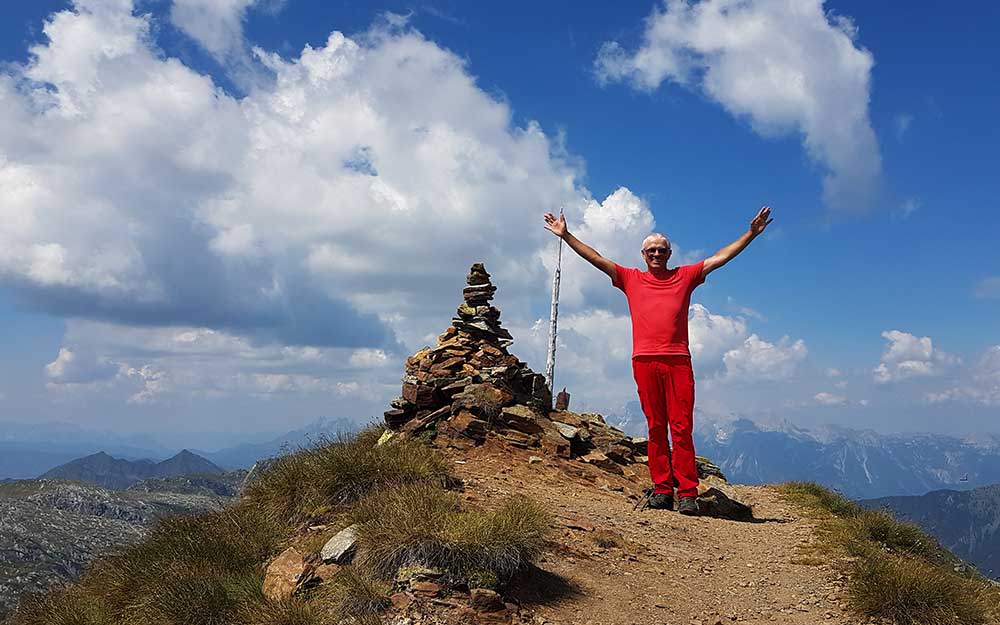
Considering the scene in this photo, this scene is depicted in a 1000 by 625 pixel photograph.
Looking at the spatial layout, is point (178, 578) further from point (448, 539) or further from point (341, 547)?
point (448, 539)

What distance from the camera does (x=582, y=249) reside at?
12094 mm

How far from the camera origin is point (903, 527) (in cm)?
1263

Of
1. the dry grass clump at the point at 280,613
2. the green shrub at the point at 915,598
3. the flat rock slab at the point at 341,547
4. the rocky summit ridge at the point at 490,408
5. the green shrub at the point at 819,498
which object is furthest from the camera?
the green shrub at the point at 819,498

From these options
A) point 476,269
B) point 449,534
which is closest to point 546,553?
point 449,534

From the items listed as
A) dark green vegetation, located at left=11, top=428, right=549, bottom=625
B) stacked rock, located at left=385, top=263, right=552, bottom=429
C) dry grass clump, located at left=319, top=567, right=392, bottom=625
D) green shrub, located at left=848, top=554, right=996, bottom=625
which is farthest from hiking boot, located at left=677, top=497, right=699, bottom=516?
dry grass clump, located at left=319, top=567, right=392, bottom=625

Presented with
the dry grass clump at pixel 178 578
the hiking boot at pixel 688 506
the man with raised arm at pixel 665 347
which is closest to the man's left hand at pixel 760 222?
the man with raised arm at pixel 665 347

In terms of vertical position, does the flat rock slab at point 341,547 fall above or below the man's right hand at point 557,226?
below

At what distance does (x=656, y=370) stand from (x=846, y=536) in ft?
13.6

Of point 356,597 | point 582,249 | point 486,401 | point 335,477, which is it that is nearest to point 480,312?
point 486,401

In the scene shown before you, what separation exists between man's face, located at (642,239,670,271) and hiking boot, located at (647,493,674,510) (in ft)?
14.2

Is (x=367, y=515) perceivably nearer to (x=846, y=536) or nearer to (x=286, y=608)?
(x=286, y=608)

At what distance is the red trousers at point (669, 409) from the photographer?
37.3ft

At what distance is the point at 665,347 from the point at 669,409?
3.71 ft

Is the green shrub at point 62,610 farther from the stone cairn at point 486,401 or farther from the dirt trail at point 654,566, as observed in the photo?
the stone cairn at point 486,401
